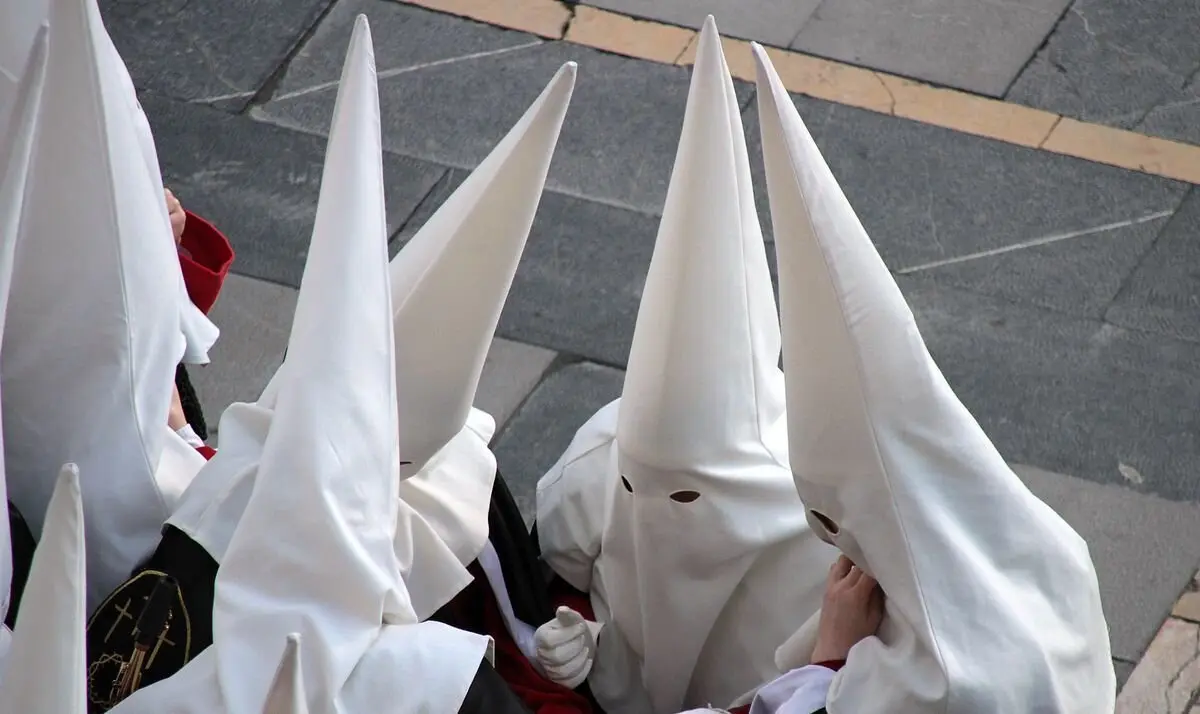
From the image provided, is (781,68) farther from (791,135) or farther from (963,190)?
(791,135)

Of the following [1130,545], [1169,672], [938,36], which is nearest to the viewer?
[1169,672]

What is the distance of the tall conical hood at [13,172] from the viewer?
7.21 feet

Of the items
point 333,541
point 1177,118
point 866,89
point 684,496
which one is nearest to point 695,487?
point 684,496

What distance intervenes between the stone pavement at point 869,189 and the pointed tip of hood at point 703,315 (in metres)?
1.64

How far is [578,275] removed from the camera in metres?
4.89

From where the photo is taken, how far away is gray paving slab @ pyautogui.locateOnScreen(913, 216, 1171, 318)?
4.83m

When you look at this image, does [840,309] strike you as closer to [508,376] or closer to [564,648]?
[564,648]

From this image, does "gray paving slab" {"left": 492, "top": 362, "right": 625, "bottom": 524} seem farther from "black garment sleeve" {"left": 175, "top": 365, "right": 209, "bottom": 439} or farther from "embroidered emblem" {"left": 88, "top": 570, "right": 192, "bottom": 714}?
"embroidered emblem" {"left": 88, "top": 570, "right": 192, "bottom": 714}

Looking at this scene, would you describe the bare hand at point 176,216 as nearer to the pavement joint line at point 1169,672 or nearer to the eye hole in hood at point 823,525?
the eye hole in hood at point 823,525

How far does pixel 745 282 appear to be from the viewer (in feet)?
8.49

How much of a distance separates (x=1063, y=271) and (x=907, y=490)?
285 cm

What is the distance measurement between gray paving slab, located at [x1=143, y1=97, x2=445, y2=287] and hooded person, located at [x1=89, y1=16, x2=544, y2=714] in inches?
99.8

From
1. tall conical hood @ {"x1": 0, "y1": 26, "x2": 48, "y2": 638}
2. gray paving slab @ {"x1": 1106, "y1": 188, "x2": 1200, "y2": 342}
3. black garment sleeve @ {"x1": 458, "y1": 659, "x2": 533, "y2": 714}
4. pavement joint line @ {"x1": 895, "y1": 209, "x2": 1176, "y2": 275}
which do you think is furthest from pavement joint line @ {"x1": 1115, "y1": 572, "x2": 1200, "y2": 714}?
tall conical hood @ {"x1": 0, "y1": 26, "x2": 48, "y2": 638}

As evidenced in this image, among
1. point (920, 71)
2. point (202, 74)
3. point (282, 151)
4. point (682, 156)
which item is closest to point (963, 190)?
point (920, 71)
